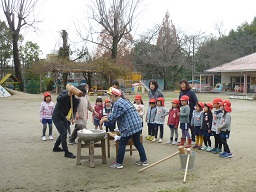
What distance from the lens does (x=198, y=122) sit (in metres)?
6.98

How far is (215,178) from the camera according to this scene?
5.00 meters

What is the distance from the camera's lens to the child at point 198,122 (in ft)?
22.9

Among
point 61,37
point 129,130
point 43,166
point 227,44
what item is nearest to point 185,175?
point 129,130

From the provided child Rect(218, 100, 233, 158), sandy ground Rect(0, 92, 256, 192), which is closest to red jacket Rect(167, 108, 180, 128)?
sandy ground Rect(0, 92, 256, 192)

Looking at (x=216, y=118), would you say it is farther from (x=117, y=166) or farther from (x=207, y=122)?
(x=117, y=166)

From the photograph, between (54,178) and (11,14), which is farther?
(11,14)

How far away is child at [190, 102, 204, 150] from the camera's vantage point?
698cm

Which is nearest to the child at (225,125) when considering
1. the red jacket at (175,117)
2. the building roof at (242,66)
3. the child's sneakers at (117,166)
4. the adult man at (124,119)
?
the red jacket at (175,117)

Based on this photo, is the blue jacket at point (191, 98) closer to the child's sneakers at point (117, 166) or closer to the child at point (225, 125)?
the child at point (225, 125)

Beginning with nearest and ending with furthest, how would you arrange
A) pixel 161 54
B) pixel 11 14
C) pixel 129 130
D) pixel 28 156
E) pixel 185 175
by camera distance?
pixel 185 175
pixel 129 130
pixel 28 156
pixel 11 14
pixel 161 54

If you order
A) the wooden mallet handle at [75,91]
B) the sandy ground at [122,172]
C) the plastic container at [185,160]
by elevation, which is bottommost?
the sandy ground at [122,172]

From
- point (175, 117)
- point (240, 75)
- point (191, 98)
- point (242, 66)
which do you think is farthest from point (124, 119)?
point (240, 75)

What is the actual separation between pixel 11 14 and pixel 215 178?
101 ft

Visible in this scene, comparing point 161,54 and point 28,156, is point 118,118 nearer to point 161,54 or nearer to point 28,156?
point 28,156
